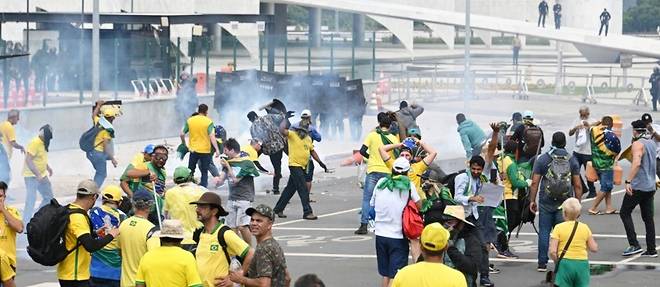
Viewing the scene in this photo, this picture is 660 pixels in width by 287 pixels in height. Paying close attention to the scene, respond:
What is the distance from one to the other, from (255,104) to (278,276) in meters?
26.0

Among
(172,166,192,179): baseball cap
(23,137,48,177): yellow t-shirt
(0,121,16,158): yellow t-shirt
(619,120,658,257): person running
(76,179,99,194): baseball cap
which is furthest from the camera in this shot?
(0,121,16,158): yellow t-shirt

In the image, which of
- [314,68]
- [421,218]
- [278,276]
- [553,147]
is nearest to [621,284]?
[553,147]

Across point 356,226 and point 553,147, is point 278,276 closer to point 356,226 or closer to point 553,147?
point 553,147

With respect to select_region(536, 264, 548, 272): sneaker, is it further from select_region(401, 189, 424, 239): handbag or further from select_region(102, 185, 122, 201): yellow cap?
select_region(102, 185, 122, 201): yellow cap

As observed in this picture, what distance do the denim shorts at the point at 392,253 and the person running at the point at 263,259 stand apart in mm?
3536

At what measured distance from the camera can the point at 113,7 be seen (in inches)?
2131

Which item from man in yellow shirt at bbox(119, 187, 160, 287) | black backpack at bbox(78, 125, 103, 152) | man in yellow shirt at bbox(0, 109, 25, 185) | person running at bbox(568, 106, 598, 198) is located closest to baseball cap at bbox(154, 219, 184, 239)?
man in yellow shirt at bbox(119, 187, 160, 287)

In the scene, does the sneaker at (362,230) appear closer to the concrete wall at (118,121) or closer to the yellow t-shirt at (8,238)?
the yellow t-shirt at (8,238)

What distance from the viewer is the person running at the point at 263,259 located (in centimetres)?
1048

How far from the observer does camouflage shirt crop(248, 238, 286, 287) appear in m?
10.5

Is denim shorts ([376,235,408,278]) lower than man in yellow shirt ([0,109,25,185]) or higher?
lower

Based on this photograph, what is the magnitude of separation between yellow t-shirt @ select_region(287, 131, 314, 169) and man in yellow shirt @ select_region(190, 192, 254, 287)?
9.86 meters

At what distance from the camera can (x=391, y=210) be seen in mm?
13961

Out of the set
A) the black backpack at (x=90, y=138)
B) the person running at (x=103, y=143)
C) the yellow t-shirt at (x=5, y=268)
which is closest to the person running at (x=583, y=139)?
the person running at (x=103, y=143)
